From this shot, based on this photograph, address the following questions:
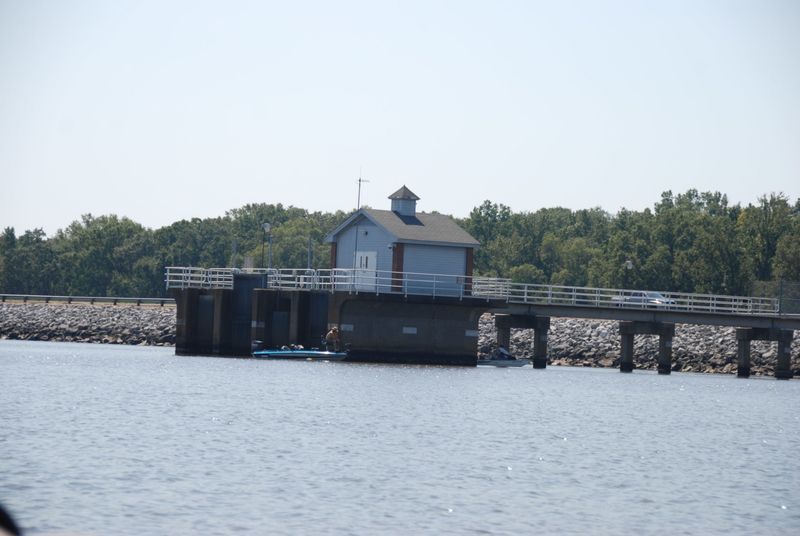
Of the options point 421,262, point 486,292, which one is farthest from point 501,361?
point 421,262

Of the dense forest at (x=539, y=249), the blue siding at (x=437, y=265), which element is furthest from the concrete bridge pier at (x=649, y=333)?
the dense forest at (x=539, y=249)

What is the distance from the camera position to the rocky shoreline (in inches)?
3447

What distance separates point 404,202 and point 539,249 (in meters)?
97.1

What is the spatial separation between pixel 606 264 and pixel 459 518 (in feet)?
380

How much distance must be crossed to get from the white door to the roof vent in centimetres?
331

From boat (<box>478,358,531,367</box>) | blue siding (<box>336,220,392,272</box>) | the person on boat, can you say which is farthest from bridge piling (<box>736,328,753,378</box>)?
the person on boat

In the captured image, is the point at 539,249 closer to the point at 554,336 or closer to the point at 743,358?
the point at 554,336

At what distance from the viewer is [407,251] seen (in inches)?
2763

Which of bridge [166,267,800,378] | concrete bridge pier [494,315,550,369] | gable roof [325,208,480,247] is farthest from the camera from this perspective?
concrete bridge pier [494,315,550,369]

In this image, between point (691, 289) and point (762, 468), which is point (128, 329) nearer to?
point (691, 289)

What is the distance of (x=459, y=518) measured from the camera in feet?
82.8

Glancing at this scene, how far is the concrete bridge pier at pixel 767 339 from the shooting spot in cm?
7656

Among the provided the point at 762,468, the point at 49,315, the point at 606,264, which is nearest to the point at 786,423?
the point at 762,468

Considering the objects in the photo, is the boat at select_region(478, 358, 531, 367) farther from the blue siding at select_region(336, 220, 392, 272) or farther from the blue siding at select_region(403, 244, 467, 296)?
the blue siding at select_region(336, 220, 392, 272)
